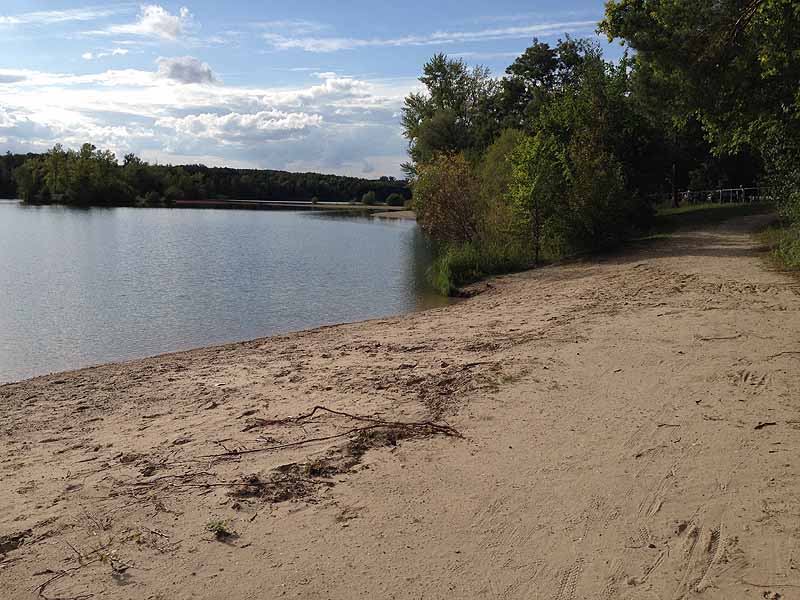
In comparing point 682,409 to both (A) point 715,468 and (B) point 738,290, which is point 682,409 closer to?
(A) point 715,468

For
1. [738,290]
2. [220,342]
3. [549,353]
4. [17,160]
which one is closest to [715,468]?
[549,353]

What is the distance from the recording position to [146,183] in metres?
113

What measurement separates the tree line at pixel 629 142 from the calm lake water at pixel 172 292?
10.5 ft

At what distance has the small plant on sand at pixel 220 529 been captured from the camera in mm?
4633

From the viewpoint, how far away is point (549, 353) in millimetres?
9141

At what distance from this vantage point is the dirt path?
163 inches

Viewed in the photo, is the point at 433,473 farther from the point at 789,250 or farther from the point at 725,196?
the point at 725,196

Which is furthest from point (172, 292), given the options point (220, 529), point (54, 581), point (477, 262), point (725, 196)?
point (725, 196)

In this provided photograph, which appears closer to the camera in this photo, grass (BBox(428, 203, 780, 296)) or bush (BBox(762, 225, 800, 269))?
bush (BBox(762, 225, 800, 269))

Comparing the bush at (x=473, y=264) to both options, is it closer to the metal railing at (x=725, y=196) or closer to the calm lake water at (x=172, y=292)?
the calm lake water at (x=172, y=292)

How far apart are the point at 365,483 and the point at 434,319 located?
8.71 metres

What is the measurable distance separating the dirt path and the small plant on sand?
3 centimetres

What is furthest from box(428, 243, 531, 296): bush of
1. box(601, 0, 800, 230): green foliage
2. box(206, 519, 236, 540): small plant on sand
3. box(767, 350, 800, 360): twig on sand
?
box(206, 519, 236, 540): small plant on sand

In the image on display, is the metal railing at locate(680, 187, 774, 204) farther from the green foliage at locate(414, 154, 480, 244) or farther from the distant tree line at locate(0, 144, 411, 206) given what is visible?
the distant tree line at locate(0, 144, 411, 206)
